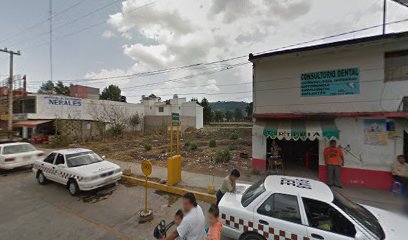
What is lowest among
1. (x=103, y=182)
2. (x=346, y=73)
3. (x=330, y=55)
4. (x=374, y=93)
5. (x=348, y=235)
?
(x=103, y=182)

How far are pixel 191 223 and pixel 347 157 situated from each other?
7.58 m

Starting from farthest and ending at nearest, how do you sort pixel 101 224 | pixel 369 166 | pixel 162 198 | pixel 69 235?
pixel 369 166
pixel 162 198
pixel 101 224
pixel 69 235

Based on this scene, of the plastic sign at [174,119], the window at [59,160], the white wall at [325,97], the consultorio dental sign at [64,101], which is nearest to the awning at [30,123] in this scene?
the consultorio dental sign at [64,101]

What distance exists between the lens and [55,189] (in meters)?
7.69

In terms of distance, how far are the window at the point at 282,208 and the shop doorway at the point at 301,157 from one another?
20.8 feet

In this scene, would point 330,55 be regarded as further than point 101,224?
Yes

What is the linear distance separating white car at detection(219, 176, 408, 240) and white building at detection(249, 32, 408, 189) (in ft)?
14.2

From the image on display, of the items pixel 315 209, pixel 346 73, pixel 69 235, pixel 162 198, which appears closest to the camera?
pixel 315 209

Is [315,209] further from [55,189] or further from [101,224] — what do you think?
[55,189]

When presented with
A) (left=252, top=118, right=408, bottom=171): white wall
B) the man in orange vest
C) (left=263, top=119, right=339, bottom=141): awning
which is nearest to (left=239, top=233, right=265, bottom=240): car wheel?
(left=263, top=119, right=339, bottom=141): awning

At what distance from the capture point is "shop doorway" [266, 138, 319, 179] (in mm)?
9555

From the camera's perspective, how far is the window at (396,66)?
7066 millimetres

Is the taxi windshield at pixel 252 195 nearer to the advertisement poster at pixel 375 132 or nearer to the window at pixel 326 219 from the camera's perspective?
the window at pixel 326 219

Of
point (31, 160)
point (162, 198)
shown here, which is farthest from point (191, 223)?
point (31, 160)
